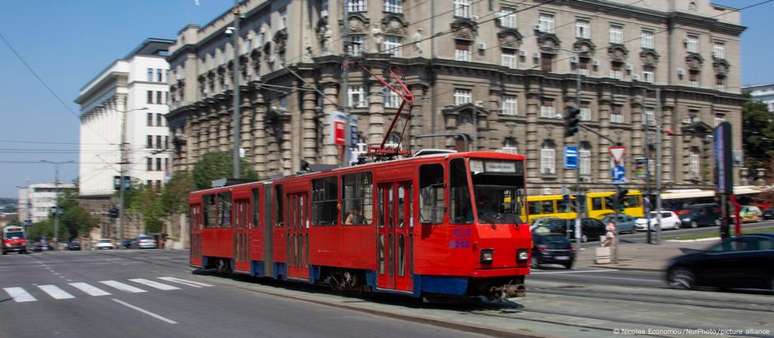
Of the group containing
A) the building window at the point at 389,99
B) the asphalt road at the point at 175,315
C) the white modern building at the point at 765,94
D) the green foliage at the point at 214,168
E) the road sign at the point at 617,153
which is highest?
the white modern building at the point at 765,94

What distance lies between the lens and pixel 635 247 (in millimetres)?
40844

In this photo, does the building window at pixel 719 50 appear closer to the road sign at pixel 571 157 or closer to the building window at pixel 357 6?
the building window at pixel 357 6

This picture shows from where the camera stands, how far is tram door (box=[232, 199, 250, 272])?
23781mm

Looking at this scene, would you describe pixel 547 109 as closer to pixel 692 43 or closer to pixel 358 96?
pixel 358 96

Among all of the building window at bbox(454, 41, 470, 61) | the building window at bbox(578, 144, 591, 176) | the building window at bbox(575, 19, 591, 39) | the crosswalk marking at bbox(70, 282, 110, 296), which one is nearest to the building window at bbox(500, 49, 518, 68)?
the building window at bbox(454, 41, 470, 61)

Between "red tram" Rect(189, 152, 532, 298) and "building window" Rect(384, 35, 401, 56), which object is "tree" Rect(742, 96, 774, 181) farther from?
"red tram" Rect(189, 152, 532, 298)

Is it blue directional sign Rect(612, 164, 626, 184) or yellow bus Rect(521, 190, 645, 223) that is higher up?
blue directional sign Rect(612, 164, 626, 184)

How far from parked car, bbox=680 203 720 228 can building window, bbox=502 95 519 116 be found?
16230mm

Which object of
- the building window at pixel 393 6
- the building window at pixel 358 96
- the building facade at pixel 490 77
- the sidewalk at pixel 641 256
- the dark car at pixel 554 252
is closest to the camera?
the sidewalk at pixel 641 256

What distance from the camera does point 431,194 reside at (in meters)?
15.3

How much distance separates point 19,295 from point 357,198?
32.7ft

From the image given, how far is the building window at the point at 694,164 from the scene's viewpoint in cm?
6862

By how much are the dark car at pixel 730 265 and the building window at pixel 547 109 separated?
41.3 m

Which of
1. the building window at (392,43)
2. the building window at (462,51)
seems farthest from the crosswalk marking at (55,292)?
the building window at (462,51)
